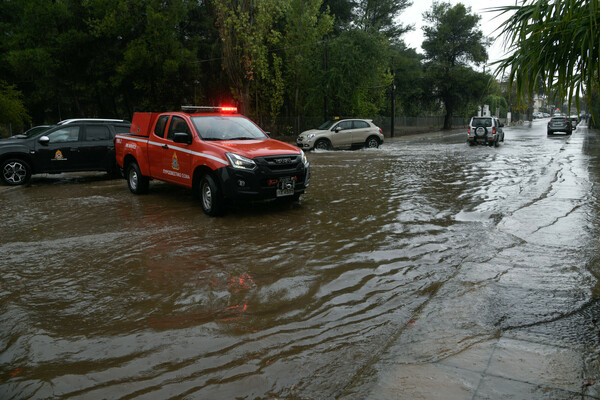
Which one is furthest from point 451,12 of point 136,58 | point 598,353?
point 598,353

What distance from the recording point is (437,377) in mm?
3117

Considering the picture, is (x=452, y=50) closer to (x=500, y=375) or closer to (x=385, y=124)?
(x=385, y=124)

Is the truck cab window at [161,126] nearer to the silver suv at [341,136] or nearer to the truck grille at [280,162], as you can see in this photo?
the truck grille at [280,162]

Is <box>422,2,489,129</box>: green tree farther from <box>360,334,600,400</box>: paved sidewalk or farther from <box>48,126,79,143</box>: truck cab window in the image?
<box>360,334,600,400</box>: paved sidewalk

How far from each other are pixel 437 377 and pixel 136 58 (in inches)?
1116

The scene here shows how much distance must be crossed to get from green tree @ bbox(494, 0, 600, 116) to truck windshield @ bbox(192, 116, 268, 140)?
553 cm

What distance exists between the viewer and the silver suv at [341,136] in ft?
83.4

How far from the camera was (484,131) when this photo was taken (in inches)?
1037

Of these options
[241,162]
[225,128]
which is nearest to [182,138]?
[225,128]

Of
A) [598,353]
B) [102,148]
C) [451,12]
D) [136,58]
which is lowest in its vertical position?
[598,353]

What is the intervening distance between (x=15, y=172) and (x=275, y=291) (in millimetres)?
11209

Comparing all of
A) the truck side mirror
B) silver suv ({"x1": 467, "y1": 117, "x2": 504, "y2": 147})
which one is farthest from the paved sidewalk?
silver suv ({"x1": 467, "y1": 117, "x2": 504, "y2": 147})

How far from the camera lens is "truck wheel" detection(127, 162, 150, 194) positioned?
10938 mm

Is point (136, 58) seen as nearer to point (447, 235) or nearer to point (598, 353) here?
point (447, 235)
